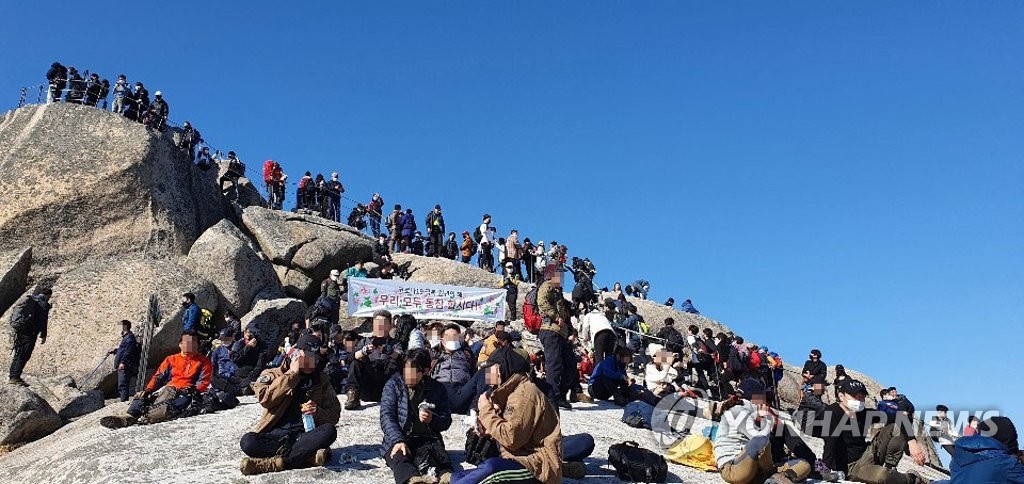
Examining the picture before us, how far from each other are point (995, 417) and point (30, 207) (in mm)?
22279

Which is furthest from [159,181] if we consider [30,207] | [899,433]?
[899,433]

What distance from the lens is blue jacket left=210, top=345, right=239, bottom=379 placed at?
502 inches

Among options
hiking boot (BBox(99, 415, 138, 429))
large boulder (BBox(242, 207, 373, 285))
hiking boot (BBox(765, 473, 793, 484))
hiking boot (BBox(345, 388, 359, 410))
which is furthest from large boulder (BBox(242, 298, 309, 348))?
hiking boot (BBox(765, 473, 793, 484))

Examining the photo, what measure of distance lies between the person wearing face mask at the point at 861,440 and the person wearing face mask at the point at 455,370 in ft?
14.9

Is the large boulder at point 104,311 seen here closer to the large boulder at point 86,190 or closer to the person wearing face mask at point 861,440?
A: the large boulder at point 86,190

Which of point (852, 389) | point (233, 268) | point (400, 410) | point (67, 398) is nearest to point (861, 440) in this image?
point (852, 389)

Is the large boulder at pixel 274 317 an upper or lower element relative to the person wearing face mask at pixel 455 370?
upper

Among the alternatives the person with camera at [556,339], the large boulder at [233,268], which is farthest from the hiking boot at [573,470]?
the large boulder at [233,268]

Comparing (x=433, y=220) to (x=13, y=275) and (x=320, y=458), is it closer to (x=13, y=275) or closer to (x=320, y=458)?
(x=13, y=275)

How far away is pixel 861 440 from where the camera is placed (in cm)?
955

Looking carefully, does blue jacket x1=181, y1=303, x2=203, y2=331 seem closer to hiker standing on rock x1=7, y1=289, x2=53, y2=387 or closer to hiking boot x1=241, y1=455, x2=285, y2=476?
hiker standing on rock x1=7, y1=289, x2=53, y2=387

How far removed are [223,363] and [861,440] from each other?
32.5 feet

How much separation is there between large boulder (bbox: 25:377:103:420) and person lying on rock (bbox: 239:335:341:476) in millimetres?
8491

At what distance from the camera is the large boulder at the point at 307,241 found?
2467 cm
